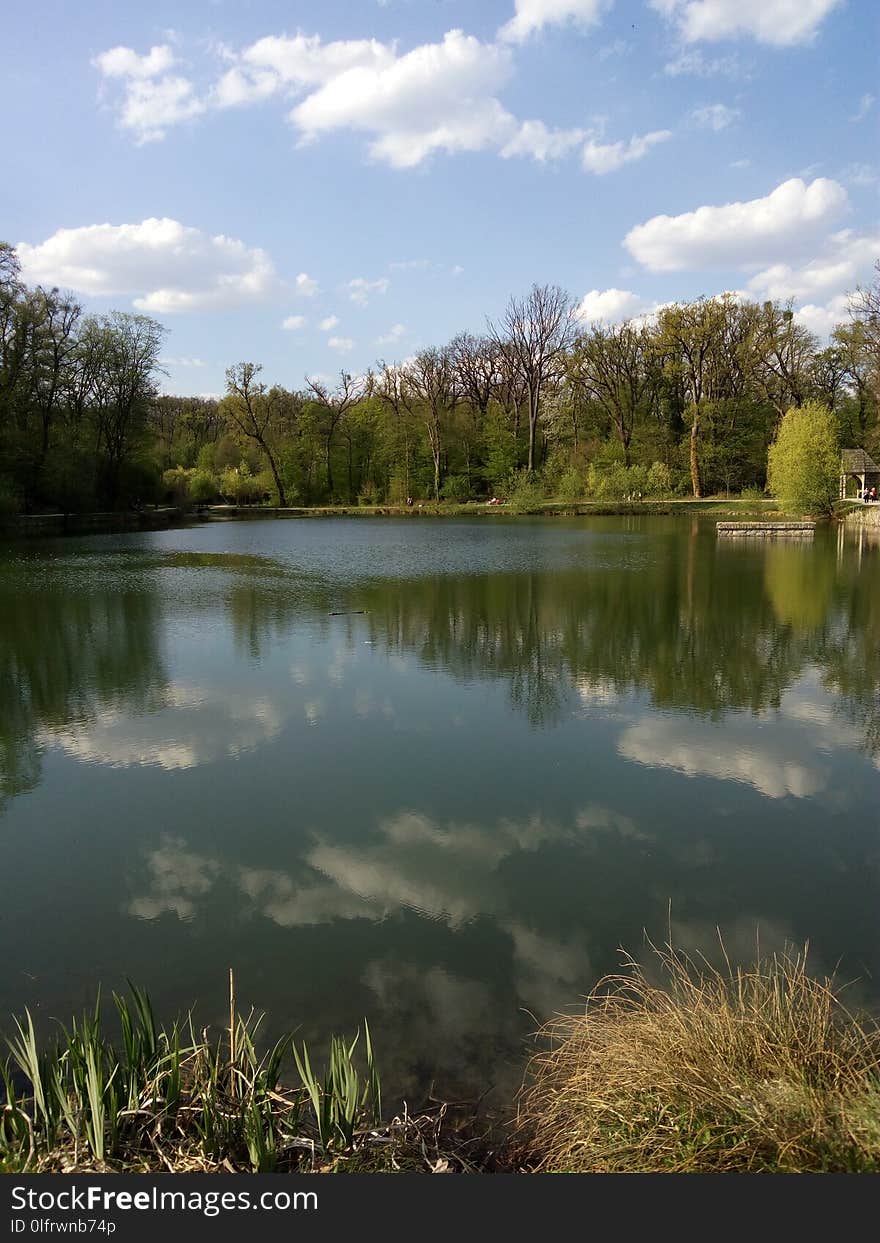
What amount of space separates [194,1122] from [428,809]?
11.7 ft

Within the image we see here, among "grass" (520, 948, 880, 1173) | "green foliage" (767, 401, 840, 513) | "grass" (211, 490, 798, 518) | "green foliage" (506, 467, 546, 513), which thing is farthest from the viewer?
"green foliage" (506, 467, 546, 513)

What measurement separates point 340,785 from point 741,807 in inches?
129

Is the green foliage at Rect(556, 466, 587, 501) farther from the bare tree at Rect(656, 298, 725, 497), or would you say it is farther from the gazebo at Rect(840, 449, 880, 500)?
the gazebo at Rect(840, 449, 880, 500)

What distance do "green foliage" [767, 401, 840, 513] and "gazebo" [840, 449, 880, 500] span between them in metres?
0.67

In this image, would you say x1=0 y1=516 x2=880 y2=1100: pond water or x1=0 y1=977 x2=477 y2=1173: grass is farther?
x1=0 y1=516 x2=880 y2=1100: pond water

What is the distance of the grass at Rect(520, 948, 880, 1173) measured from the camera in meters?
2.42

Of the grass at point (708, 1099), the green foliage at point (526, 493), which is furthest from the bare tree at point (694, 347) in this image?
the grass at point (708, 1099)

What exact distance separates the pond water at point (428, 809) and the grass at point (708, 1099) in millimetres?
569

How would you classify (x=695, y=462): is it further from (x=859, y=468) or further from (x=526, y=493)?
(x=859, y=468)

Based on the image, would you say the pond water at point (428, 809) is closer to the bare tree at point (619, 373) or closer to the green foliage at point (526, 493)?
the green foliage at point (526, 493)

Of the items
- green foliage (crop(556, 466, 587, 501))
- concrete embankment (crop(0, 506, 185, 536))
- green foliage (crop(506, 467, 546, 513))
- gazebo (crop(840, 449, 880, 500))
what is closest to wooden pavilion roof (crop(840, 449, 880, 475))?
gazebo (crop(840, 449, 880, 500))

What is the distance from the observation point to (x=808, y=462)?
113ft

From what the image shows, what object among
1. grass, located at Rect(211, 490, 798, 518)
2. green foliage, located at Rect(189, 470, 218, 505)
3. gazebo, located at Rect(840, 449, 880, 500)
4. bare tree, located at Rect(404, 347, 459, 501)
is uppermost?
bare tree, located at Rect(404, 347, 459, 501)

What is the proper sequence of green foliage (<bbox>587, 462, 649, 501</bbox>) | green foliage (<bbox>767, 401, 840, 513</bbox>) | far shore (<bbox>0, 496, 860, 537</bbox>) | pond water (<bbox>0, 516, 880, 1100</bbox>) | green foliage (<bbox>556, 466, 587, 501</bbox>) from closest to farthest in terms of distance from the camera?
1. pond water (<bbox>0, 516, 880, 1100</bbox>)
2. green foliage (<bbox>767, 401, 840, 513</bbox>)
3. far shore (<bbox>0, 496, 860, 537</bbox>)
4. green foliage (<bbox>587, 462, 649, 501</bbox>)
5. green foliage (<bbox>556, 466, 587, 501</bbox>)
